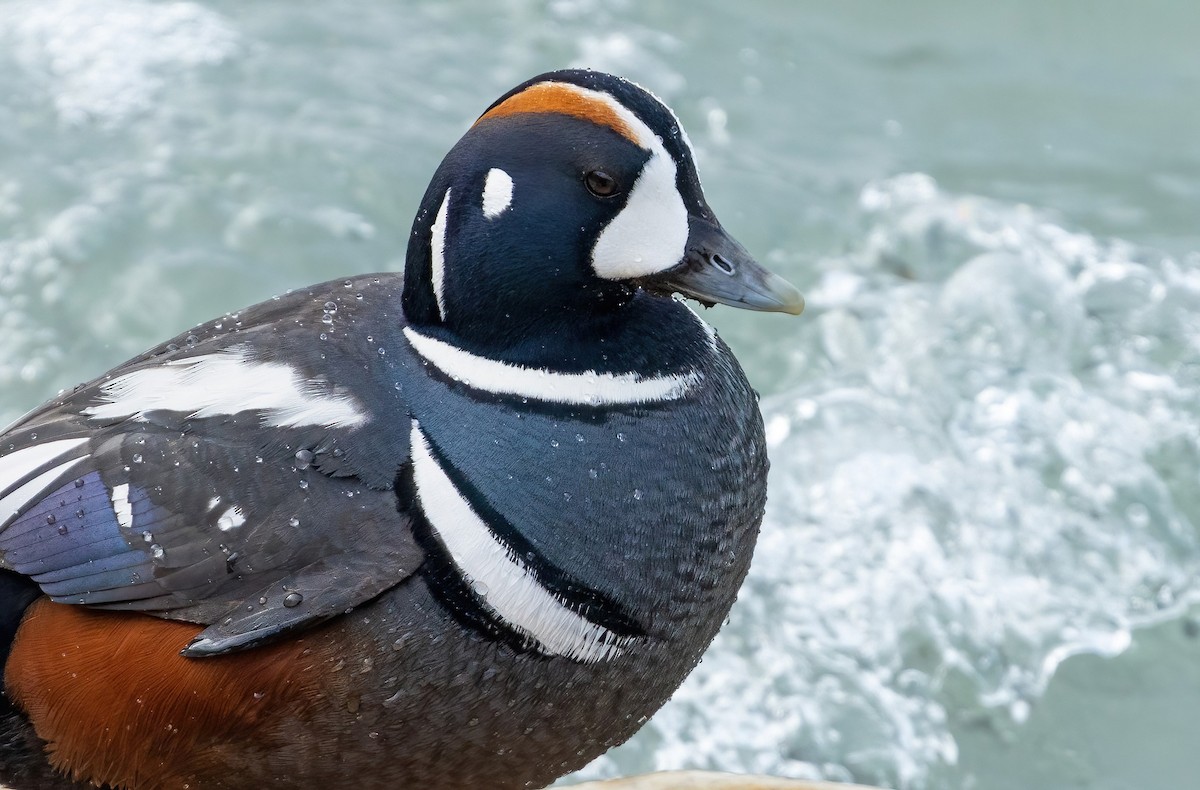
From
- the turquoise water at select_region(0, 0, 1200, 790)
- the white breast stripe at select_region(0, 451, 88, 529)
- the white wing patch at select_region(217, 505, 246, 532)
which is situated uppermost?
the white wing patch at select_region(217, 505, 246, 532)

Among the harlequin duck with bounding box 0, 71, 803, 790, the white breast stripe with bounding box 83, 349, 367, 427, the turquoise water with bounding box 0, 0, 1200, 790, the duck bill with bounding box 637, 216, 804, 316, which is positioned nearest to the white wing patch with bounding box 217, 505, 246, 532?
the harlequin duck with bounding box 0, 71, 803, 790

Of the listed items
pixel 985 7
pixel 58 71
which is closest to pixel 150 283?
pixel 58 71

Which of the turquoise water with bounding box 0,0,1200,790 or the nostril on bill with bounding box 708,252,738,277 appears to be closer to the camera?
the nostril on bill with bounding box 708,252,738,277

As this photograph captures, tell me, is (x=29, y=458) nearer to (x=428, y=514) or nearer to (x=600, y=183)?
(x=428, y=514)

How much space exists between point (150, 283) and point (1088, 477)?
363 centimetres

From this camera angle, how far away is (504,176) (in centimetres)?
226

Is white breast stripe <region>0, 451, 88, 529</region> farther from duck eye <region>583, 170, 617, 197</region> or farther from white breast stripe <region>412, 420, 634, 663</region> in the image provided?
duck eye <region>583, 170, 617, 197</region>

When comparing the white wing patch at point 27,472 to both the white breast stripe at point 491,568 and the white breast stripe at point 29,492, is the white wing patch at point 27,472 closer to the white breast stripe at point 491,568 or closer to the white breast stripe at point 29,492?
the white breast stripe at point 29,492

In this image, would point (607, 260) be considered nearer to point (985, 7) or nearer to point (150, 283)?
point (150, 283)

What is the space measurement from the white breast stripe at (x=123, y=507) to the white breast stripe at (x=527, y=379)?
21.5 inches

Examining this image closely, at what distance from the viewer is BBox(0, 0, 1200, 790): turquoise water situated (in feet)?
14.1

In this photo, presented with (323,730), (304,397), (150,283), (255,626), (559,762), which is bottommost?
(150,283)

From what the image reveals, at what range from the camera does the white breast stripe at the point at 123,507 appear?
2322 mm

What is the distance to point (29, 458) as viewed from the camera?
2449mm
